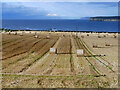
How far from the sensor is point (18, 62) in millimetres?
Answer: 21297

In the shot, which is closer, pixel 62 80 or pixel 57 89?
pixel 57 89

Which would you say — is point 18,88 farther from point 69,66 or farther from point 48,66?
point 69,66

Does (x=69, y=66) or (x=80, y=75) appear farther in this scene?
(x=69, y=66)

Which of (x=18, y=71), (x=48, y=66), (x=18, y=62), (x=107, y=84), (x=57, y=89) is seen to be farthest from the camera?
(x=18, y=62)

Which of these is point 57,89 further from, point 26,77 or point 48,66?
point 48,66

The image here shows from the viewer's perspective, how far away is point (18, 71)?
689 inches

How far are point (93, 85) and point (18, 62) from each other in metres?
11.3

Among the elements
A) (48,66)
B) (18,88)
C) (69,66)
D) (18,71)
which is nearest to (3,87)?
(18,88)

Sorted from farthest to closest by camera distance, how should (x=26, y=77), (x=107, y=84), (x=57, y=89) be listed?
(x=26, y=77) → (x=107, y=84) → (x=57, y=89)

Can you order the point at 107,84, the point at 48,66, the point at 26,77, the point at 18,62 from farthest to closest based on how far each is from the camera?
the point at 18,62
the point at 48,66
the point at 26,77
the point at 107,84

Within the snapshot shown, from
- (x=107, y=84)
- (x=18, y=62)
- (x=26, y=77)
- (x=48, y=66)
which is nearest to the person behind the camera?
(x=107, y=84)

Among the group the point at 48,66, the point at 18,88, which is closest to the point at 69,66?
the point at 48,66

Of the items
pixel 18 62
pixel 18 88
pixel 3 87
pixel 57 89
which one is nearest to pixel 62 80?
pixel 57 89

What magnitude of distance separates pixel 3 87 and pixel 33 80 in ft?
8.88
